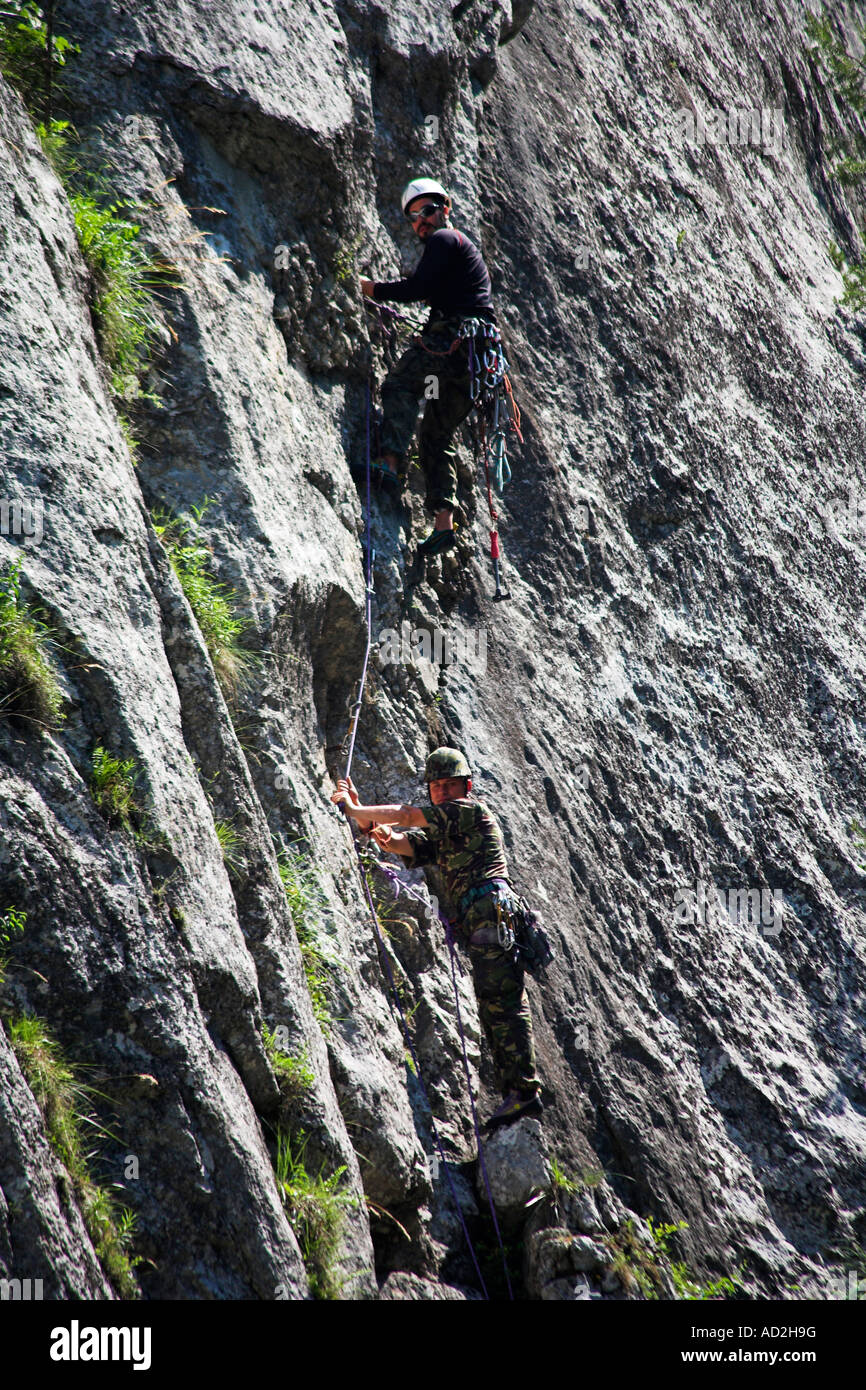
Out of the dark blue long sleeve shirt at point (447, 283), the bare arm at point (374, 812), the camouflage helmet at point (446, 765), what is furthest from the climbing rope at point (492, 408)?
the bare arm at point (374, 812)

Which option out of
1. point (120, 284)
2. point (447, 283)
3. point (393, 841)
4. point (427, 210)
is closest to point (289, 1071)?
point (393, 841)

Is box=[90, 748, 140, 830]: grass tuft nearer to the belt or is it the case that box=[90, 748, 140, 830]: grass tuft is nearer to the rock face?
the rock face

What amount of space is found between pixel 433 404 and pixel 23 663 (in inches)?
193

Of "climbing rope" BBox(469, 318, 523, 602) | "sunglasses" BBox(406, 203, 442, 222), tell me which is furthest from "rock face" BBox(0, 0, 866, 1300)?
"sunglasses" BBox(406, 203, 442, 222)

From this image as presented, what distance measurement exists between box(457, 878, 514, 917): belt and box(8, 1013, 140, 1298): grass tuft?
9.96ft

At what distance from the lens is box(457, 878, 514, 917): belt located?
21.6ft

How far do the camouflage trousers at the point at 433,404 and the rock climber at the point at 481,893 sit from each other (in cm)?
270

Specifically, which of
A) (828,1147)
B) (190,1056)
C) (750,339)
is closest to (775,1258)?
(828,1147)

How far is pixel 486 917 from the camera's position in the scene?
6.54 meters

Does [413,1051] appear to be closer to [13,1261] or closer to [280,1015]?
[280,1015]

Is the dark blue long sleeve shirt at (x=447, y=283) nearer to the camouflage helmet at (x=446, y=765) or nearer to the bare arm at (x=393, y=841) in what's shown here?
the camouflage helmet at (x=446, y=765)

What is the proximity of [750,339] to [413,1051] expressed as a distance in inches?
379

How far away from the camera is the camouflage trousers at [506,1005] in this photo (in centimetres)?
657

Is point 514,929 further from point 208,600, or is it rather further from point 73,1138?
point 73,1138
